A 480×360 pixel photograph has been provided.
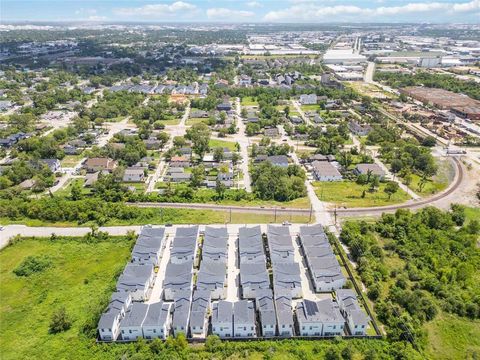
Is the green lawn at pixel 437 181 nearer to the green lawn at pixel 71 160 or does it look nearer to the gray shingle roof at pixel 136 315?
the gray shingle roof at pixel 136 315

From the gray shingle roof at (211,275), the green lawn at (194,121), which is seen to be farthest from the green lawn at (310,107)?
the gray shingle roof at (211,275)

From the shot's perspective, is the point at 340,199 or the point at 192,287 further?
the point at 340,199

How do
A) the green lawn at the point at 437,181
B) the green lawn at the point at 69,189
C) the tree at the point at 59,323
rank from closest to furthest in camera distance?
the tree at the point at 59,323, the green lawn at the point at 69,189, the green lawn at the point at 437,181

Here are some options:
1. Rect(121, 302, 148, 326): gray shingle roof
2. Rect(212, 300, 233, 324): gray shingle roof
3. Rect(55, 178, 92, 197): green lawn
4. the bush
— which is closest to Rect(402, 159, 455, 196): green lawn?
Rect(212, 300, 233, 324): gray shingle roof

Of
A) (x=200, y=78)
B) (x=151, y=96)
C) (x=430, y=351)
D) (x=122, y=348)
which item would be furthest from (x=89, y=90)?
(x=430, y=351)

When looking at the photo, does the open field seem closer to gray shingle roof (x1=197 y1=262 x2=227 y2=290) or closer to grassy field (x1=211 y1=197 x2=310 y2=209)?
gray shingle roof (x1=197 y1=262 x2=227 y2=290)

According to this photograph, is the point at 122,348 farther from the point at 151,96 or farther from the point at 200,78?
the point at 200,78
